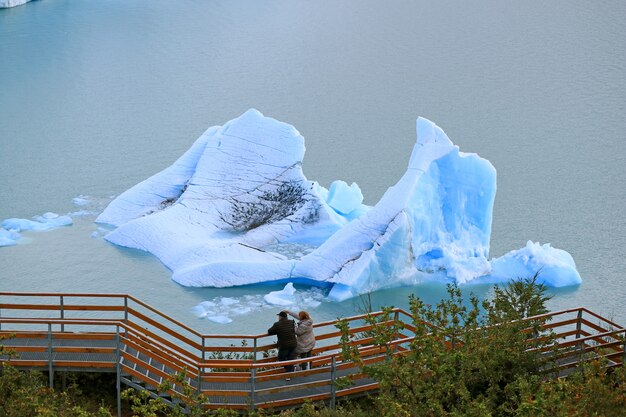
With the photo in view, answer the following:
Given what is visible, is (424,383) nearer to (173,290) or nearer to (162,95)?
(173,290)

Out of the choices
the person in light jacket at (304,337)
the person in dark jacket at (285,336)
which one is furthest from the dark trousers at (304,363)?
the person in dark jacket at (285,336)

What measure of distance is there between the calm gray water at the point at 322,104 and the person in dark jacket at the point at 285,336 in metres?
7.44

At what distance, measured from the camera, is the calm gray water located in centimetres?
2448

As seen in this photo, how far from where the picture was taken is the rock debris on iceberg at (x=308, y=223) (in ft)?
73.2

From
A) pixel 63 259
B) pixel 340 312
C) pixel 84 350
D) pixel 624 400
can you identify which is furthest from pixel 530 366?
pixel 63 259

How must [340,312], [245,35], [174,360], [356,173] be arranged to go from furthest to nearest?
[245,35] → [356,173] → [340,312] → [174,360]

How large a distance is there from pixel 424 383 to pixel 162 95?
95.3 ft

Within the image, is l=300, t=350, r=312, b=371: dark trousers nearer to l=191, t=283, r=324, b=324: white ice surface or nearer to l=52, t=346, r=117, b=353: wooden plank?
l=52, t=346, r=117, b=353: wooden plank

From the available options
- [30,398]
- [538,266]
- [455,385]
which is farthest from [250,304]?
[455,385]

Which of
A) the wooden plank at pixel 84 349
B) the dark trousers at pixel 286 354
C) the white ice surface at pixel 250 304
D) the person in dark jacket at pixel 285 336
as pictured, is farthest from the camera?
the white ice surface at pixel 250 304

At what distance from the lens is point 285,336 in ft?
44.1

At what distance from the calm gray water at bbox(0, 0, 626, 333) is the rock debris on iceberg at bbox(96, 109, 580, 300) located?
1.89 ft

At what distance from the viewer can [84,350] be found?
514 inches

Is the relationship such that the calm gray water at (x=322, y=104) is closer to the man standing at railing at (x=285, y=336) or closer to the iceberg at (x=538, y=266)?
the iceberg at (x=538, y=266)
